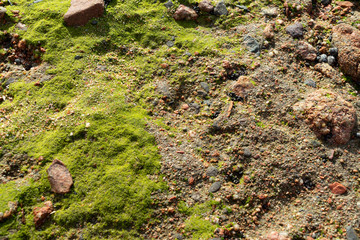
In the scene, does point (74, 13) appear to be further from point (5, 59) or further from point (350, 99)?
point (350, 99)

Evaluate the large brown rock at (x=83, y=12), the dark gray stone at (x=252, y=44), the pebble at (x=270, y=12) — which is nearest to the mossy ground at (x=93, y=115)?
the large brown rock at (x=83, y=12)

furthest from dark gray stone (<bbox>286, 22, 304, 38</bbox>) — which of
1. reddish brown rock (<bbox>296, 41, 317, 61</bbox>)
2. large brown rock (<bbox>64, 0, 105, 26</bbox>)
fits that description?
large brown rock (<bbox>64, 0, 105, 26</bbox>)

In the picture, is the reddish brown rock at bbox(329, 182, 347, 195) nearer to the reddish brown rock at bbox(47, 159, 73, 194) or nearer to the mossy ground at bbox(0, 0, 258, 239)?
the mossy ground at bbox(0, 0, 258, 239)

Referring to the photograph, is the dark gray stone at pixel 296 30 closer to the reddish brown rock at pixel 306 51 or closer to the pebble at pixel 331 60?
the reddish brown rock at pixel 306 51

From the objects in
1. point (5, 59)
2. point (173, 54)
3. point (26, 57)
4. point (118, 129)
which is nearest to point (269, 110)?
point (173, 54)

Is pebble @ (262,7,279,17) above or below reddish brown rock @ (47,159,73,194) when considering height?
above

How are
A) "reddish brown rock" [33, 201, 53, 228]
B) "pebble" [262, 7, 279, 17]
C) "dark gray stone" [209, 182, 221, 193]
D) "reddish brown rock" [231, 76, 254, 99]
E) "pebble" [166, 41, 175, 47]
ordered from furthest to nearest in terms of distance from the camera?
"pebble" [262, 7, 279, 17], "pebble" [166, 41, 175, 47], "reddish brown rock" [231, 76, 254, 99], "dark gray stone" [209, 182, 221, 193], "reddish brown rock" [33, 201, 53, 228]

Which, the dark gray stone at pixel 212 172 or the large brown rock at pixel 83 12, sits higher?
the large brown rock at pixel 83 12
